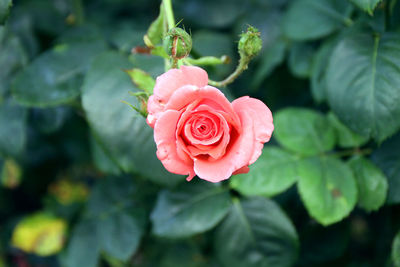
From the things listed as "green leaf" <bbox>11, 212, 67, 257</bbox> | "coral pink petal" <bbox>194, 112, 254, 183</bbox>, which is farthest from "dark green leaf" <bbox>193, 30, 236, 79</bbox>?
"green leaf" <bbox>11, 212, 67, 257</bbox>

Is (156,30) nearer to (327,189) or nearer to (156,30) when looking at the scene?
(156,30)

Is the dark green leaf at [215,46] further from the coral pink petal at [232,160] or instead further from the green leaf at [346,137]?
the coral pink petal at [232,160]

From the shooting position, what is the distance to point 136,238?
124 centimetres

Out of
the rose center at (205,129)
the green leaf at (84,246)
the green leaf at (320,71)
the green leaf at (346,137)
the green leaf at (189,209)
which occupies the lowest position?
the green leaf at (84,246)

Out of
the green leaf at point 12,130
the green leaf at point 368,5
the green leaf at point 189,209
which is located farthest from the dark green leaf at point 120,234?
the green leaf at point 368,5

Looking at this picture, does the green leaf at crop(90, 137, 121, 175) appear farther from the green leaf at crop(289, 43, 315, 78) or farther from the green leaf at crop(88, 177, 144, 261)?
the green leaf at crop(289, 43, 315, 78)

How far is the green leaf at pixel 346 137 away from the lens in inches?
40.1

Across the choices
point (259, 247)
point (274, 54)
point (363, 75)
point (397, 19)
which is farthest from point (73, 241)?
point (397, 19)

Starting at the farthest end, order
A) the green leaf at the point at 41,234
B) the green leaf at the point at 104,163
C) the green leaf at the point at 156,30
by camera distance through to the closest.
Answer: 1. the green leaf at the point at 41,234
2. the green leaf at the point at 104,163
3. the green leaf at the point at 156,30

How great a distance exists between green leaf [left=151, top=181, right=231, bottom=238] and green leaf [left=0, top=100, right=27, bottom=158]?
1.62 ft

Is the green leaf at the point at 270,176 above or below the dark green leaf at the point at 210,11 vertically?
below

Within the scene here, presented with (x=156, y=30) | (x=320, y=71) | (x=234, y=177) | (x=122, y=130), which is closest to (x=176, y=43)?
(x=156, y=30)

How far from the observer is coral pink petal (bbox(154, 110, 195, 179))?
648mm

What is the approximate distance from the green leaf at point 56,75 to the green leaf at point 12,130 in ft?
0.44
